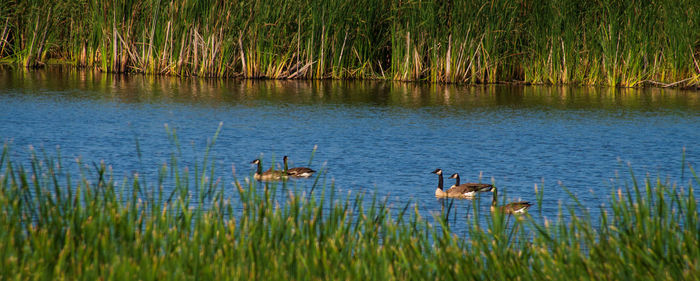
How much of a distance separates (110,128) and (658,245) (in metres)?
11.5

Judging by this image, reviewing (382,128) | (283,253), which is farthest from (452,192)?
(382,128)

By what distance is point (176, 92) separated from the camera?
20812 millimetres

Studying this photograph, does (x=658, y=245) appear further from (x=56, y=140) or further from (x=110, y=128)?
(x=110, y=128)

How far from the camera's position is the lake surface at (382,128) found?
1246cm

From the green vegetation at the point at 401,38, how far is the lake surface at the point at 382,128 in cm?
55

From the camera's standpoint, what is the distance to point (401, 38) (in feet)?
75.3

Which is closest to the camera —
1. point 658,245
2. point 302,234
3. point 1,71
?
point 658,245

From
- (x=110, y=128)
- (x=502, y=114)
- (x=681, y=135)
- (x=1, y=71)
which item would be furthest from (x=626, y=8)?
(x=1, y=71)

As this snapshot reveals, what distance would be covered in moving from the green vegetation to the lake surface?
55cm

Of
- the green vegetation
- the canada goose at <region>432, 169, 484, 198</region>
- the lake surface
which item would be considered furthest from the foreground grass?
the green vegetation

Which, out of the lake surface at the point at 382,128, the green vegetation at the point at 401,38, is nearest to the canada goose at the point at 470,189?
the lake surface at the point at 382,128

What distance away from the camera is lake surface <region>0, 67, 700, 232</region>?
491 inches

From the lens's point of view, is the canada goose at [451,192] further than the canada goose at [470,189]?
No

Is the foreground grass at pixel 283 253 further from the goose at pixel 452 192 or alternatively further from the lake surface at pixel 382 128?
the goose at pixel 452 192
